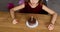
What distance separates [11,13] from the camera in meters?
1.47

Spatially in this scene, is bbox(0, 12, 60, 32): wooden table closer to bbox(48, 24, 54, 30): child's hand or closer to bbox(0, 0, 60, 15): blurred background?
bbox(48, 24, 54, 30): child's hand

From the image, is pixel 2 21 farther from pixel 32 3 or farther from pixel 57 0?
pixel 57 0

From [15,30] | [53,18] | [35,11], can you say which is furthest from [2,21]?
[53,18]

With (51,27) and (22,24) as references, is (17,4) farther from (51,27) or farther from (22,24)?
(51,27)

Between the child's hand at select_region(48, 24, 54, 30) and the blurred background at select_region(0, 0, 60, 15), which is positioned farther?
the blurred background at select_region(0, 0, 60, 15)

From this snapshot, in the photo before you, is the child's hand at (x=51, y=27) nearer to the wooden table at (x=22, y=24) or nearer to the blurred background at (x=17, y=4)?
the wooden table at (x=22, y=24)

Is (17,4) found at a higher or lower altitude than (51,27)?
higher

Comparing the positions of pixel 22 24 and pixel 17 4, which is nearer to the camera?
pixel 22 24

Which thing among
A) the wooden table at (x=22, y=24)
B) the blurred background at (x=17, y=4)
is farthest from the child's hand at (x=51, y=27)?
the blurred background at (x=17, y=4)

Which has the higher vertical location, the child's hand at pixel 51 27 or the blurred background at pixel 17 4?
the blurred background at pixel 17 4

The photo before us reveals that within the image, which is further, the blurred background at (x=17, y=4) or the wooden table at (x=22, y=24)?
the blurred background at (x=17, y=4)

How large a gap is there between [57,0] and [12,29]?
1006 millimetres

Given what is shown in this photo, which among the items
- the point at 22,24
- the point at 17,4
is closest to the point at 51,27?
the point at 22,24

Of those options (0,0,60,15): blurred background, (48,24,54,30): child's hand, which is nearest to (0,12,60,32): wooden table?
(48,24,54,30): child's hand
